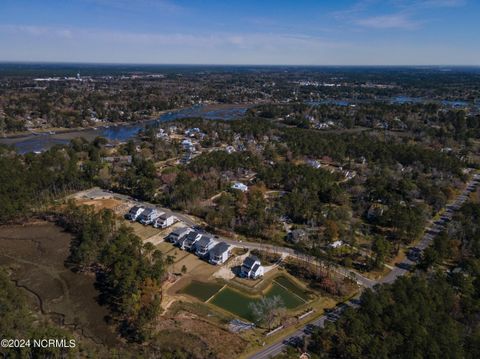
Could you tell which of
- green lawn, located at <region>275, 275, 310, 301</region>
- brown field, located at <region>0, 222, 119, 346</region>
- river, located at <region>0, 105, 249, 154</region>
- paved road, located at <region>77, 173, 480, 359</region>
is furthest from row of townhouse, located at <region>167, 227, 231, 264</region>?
river, located at <region>0, 105, 249, 154</region>

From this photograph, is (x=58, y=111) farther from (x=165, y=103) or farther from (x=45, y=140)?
(x=165, y=103)

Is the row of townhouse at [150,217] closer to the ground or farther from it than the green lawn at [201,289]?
farther from it

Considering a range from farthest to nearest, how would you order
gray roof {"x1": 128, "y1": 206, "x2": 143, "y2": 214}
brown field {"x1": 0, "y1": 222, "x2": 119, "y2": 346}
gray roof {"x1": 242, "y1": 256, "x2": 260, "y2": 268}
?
gray roof {"x1": 128, "y1": 206, "x2": 143, "y2": 214} < gray roof {"x1": 242, "y1": 256, "x2": 260, "y2": 268} < brown field {"x1": 0, "y1": 222, "x2": 119, "y2": 346}

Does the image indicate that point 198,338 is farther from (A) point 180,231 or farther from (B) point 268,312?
(A) point 180,231

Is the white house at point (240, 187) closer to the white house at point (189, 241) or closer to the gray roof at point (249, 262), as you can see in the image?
the white house at point (189, 241)

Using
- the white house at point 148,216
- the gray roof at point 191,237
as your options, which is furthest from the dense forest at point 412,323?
the white house at point 148,216

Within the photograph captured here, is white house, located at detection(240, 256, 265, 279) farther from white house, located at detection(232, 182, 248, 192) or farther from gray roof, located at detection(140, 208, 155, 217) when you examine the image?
white house, located at detection(232, 182, 248, 192)
